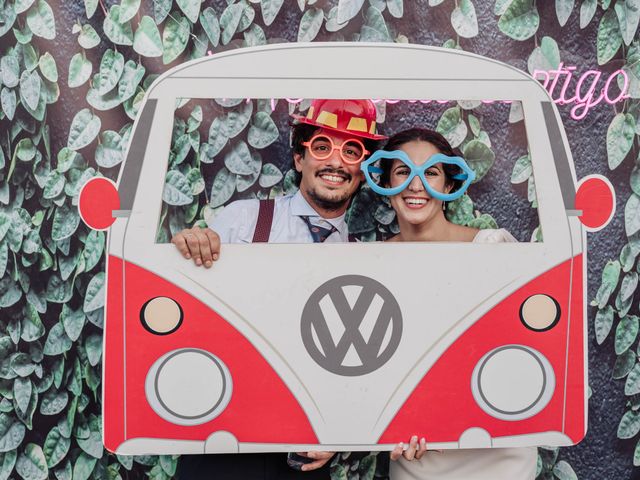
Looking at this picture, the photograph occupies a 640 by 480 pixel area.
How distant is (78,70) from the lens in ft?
7.57

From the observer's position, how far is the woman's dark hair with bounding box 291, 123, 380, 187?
215 centimetres

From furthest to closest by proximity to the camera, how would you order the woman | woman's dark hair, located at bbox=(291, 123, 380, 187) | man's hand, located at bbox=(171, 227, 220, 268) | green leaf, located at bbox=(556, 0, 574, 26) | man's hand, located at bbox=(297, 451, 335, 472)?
green leaf, located at bbox=(556, 0, 574, 26)
woman's dark hair, located at bbox=(291, 123, 380, 187)
the woman
man's hand, located at bbox=(297, 451, 335, 472)
man's hand, located at bbox=(171, 227, 220, 268)

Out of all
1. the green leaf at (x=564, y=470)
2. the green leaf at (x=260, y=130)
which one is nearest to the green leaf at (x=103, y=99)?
the green leaf at (x=260, y=130)

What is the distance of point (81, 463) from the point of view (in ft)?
7.97

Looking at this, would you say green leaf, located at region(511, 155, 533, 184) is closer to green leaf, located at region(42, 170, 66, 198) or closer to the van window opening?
the van window opening

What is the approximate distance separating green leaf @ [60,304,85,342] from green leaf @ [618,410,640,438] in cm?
196

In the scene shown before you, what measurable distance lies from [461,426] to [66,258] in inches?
56.5

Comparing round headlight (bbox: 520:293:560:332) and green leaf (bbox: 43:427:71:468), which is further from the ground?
round headlight (bbox: 520:293:560:332)

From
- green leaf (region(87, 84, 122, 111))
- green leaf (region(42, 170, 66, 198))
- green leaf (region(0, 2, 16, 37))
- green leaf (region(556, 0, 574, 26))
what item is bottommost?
green leaf (region(42, 170, 66, 198))

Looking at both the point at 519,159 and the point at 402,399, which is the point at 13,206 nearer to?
the point at 402,399

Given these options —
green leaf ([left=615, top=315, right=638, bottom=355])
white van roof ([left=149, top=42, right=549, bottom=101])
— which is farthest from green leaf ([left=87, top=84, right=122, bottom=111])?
green leaf ([left=615, top=315, right=638, bottom=355])

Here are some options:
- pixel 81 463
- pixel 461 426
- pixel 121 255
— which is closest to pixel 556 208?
pixel 461 426

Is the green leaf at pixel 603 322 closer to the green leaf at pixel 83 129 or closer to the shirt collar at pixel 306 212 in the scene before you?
the shirt collar at pixel 306 212

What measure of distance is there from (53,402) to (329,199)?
122 cm
